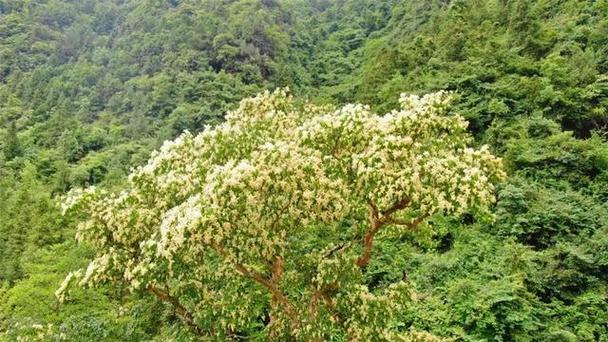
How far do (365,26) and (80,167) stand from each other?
49503 mm

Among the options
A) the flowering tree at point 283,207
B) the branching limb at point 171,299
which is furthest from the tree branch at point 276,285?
the branching limb at point 171,299

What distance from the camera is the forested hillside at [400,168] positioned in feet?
34.6

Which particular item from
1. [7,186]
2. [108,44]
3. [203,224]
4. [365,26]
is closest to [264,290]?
[203,224]

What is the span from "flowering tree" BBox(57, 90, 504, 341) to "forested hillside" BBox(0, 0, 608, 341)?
0.30 feet

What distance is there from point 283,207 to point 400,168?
180cm

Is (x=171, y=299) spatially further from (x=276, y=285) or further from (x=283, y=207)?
(x=283, y=207)

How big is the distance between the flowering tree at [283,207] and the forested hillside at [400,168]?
3.6 inches

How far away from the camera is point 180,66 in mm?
65562

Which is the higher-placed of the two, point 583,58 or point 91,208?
point 91,208

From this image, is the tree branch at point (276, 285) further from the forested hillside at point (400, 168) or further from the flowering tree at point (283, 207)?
the forested hillside at point (400, 168)

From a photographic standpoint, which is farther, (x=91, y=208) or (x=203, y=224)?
(x=91, y=208)

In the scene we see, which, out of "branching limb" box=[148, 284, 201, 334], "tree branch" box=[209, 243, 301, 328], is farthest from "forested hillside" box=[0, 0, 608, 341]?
"tree branch" box=[209, 243, 301, 328]

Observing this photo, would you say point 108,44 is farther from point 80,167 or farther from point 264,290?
point 264,290

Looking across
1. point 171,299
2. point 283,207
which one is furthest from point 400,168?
point 171,299
